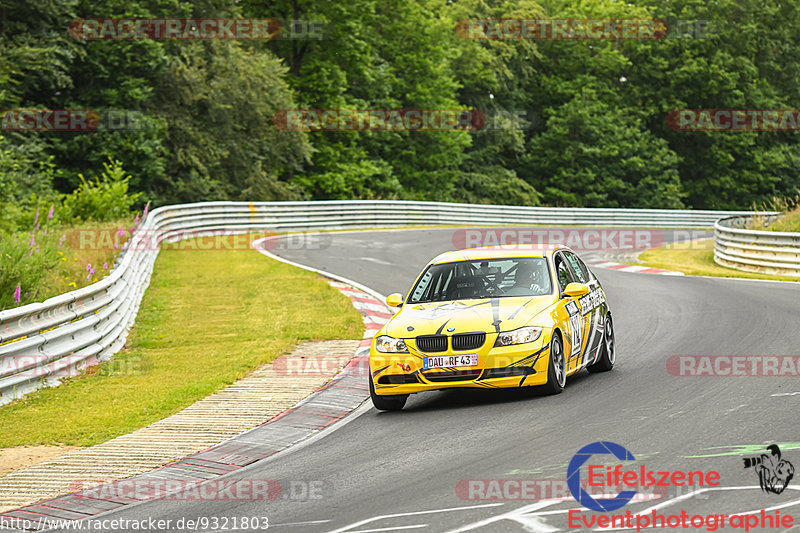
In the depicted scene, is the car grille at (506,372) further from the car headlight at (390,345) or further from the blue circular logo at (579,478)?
the blue circular logo at (579,478)

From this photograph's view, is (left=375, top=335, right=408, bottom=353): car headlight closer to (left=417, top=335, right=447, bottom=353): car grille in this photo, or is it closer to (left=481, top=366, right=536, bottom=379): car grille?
(left=417, top=335, right=447, bottom=353): car grille

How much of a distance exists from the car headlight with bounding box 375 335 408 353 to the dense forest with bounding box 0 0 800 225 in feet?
54.3

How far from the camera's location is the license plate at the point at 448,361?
9.66 metres

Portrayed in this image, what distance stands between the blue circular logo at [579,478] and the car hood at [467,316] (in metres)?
2.31

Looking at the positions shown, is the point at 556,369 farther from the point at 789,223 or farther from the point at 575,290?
the point at 789,223

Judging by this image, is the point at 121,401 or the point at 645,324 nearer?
the point at 121,401

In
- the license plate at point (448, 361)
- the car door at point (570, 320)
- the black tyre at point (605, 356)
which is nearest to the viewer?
the license plate at point (448, 361)

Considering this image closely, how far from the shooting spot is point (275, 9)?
2156 inches

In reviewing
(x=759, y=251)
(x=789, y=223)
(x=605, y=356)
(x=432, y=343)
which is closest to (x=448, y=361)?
(x=432, y=343)

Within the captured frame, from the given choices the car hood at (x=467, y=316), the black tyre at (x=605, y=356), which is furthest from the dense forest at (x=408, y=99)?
the black tyre at (x=605, y=356)

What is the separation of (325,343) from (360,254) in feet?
46.4

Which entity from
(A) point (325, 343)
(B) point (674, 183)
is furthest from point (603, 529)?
(B) point (674, 183)

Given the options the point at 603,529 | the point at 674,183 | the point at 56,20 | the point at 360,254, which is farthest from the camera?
the point at 674,183

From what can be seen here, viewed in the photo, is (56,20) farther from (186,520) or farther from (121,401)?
(186,520)
